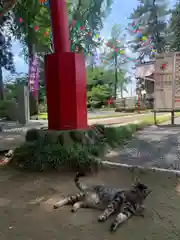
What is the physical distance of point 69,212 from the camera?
222 centimetres

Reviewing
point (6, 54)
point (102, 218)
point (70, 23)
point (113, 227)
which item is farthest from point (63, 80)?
point (6, 54)

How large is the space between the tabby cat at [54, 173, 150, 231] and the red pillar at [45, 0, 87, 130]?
61.8 inches

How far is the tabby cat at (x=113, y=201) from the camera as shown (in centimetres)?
204

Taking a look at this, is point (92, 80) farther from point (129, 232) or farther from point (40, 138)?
point (129, 232)

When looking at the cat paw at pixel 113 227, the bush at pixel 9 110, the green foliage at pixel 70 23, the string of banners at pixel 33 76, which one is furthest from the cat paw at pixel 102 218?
the string of banners at pixel 33 76

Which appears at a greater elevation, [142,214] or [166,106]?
[166,106]

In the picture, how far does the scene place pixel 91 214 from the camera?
218cm

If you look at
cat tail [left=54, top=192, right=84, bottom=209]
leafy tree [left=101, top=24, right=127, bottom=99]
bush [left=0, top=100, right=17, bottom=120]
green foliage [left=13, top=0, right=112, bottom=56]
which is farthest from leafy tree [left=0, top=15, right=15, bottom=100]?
cat tail [left=54, top=192, right=84, bottom=209]

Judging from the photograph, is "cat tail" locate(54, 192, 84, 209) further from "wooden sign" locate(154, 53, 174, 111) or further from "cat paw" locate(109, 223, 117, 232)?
"wooden sign" locate(154, 53, 174, 111)

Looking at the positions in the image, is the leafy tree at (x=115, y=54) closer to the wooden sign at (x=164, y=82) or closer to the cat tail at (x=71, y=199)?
the wooden sign at (x=164, y=82)

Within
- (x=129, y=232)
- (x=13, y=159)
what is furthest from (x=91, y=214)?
(x=13, y=159)

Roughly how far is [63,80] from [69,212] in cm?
217

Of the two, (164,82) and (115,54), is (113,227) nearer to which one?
(164,82)

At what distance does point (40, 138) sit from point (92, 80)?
19.3 meters
